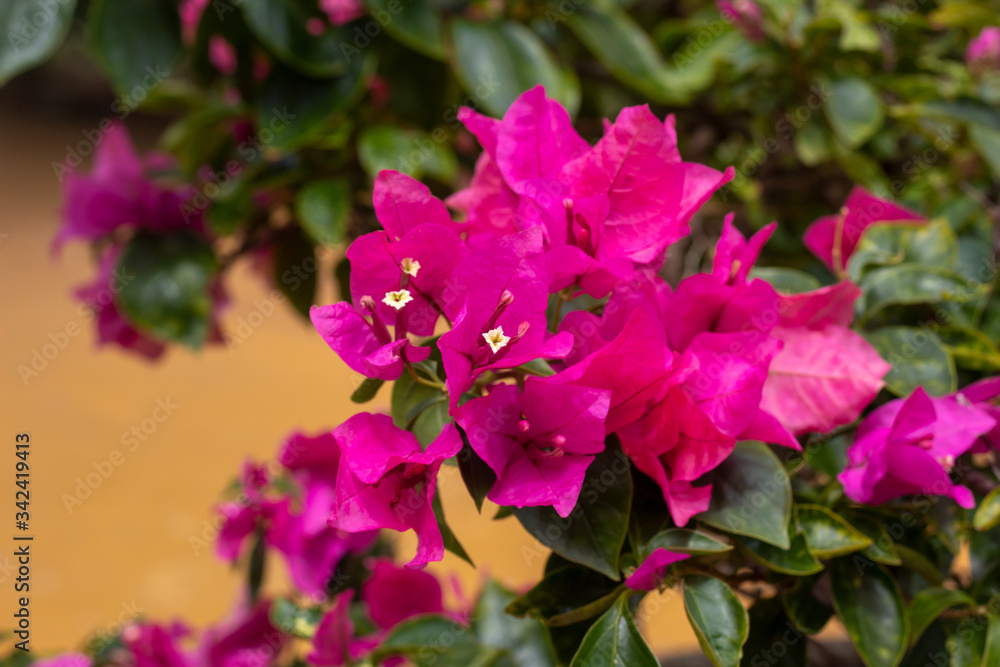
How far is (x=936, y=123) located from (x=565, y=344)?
56 centimetres

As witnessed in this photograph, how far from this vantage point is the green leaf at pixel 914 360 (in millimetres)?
401

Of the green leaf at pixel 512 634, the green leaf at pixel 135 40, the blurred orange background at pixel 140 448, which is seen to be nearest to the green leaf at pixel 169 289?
the green leaf at pixel 135 40

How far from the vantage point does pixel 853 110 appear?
0.66 meters

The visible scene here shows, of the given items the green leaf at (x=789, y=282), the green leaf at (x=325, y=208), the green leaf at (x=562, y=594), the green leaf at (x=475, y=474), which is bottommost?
the green leaf at (x=789, y=282)

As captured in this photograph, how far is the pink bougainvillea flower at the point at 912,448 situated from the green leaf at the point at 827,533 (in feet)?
0.05

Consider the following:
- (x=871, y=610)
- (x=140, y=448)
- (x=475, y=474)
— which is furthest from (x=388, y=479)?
(x=140, y=448)

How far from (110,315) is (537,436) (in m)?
0.64

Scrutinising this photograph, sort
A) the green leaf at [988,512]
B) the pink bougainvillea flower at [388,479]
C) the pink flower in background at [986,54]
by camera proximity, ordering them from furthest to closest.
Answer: the pink flower in background at [986,54]
the green leaf at [988,512]
the pink bougainvillea flower at [388,479]

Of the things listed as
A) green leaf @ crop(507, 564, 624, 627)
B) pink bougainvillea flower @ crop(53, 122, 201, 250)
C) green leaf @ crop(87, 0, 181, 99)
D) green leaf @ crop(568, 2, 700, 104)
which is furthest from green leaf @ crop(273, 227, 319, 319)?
green leaf @ crop(507, 564, 624, 627)

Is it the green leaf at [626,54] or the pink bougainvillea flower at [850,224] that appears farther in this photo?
the green leaf at [626,54]

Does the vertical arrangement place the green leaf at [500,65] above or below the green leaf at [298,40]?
below

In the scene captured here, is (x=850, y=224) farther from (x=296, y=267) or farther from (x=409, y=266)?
(x=296, y=267)

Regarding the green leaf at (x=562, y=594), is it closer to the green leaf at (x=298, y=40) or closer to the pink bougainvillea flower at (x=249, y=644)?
the pink bougainvillea flower at (x=249, y=644)

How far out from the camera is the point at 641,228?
309mm
